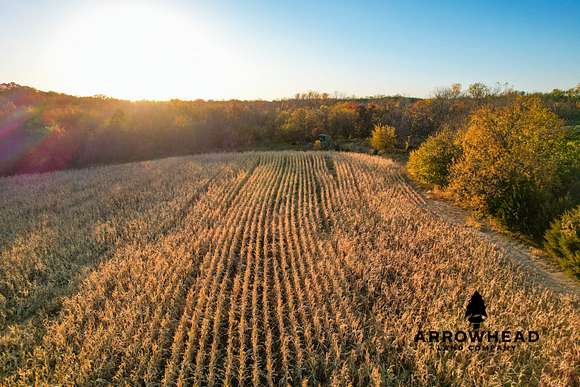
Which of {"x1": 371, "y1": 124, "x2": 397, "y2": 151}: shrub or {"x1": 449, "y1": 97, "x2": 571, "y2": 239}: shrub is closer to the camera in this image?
{"x1": 449, "y1": 97, "x2": 571, "y2": 239}: shrub

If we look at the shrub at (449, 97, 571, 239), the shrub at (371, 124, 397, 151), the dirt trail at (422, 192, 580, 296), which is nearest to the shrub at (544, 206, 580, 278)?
the dirt trail at (422, 192, 580, 296)

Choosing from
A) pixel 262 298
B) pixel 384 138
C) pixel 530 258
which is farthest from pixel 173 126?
pixel 530 258

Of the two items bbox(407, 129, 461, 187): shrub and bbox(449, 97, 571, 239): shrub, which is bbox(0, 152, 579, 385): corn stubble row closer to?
bbox(449, 97, 571, 239): shrub

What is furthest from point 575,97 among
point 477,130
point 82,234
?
point 82,234

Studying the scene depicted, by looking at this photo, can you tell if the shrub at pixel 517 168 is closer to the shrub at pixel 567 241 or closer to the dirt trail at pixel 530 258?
the dirt trail at pixel 530 258

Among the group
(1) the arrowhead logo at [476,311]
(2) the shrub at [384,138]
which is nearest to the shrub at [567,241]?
(1) the arrowhead logo at [476,311]

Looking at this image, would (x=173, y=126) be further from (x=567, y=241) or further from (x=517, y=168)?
(x=567, y=241)
